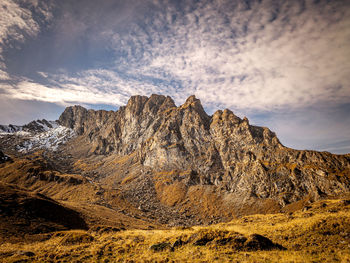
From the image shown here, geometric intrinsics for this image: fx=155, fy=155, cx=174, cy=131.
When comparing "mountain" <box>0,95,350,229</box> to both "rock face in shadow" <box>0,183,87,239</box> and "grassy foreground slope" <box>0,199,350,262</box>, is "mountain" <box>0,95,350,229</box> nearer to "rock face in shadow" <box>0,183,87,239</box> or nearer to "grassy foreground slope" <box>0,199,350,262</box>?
"rock face in shadow" <box>0,183,87,239</box>

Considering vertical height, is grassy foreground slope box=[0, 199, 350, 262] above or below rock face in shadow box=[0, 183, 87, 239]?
above

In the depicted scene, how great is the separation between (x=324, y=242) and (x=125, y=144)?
184839mm

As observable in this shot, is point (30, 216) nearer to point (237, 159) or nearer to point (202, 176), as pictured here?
point (202, 176)

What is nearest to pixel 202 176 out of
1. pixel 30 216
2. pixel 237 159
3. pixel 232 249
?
pixel 237 159

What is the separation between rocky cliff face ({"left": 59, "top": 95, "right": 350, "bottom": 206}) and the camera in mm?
63156

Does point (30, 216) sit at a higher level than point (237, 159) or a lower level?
lower

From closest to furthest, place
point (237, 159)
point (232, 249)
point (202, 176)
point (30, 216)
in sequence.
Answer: point (232, 249) < point (30, 216) < point (237, 159) < point (202, 176)

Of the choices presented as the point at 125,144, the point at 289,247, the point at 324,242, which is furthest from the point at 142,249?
the point at 125,144

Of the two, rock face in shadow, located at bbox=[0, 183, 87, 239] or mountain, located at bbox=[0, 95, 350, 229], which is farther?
mountain, located at bbox=[0, 95, 350, 229]

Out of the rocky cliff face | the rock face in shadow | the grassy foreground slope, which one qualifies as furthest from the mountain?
the grassy foreground slope

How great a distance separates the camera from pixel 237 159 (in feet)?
299

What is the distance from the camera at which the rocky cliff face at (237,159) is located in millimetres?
63156

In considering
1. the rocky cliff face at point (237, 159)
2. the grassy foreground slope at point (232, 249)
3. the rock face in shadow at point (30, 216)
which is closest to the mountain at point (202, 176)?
the rocky cliff face at point (237, 159)

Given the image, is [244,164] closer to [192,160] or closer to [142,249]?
[192,160]
